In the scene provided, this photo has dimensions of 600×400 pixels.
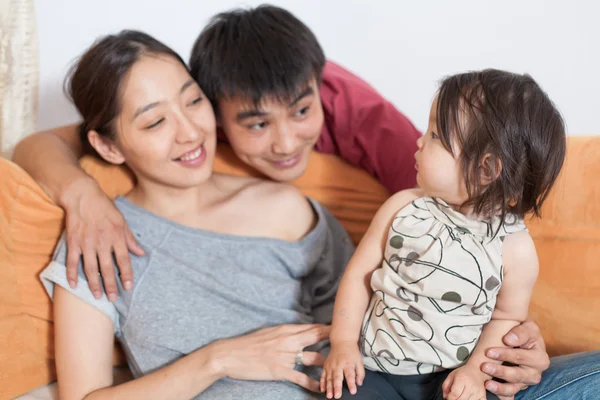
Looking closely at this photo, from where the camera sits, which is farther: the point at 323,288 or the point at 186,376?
the point at 323,288

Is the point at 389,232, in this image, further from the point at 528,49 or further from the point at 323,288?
the point at 528,49

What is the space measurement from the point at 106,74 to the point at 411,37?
4.19 feet

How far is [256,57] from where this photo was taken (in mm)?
1594

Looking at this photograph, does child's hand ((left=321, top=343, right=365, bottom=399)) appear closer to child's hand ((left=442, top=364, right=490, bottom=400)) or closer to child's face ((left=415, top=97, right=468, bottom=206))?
child's hand ((left=442, top=364, right=490, bottom=400))

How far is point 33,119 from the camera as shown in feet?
6.37

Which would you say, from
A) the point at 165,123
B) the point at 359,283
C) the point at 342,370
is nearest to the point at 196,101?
the point at 165,123

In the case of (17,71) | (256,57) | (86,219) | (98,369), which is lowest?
(98,369)

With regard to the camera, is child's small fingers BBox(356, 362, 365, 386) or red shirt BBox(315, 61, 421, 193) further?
red shirt BBox(315, 61, 421, 193)

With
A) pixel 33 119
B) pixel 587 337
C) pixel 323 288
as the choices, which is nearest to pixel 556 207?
pixel 587 337

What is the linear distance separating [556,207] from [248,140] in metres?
0.77

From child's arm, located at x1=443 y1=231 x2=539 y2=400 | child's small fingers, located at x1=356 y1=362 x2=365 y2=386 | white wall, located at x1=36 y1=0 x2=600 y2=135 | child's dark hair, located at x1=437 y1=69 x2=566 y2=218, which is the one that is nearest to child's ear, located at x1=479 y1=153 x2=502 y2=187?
child's dark hair, located at x1=437 y1=69 x2=566 y2=218

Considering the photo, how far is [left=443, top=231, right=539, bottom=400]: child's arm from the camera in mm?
1181

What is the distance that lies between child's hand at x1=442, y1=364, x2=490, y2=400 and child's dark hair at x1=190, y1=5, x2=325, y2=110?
2.50 ft

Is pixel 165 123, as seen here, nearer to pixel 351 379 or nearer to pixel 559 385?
pixel 351 379
